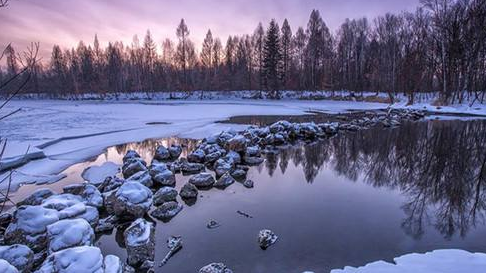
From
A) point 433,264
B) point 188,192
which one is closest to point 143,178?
point 188,192

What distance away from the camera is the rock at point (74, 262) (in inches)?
96.8

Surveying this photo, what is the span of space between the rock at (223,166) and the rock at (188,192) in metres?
1.29

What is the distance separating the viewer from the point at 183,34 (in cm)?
4625

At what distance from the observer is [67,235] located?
10.3ft

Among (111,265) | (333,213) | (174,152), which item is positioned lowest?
(333,213)

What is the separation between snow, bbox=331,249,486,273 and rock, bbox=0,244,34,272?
329 centimetres

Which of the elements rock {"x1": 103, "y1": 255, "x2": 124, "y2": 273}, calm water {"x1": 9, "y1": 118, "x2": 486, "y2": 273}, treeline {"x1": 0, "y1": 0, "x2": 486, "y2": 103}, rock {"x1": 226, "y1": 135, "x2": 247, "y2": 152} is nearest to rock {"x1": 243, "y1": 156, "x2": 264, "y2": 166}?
calm water {"x1": 9, "y1": 118, "x2": 486, "y2": 273}

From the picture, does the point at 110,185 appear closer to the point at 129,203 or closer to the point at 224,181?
the point at 129,203

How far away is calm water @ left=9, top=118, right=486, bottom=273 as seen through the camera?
3.39m

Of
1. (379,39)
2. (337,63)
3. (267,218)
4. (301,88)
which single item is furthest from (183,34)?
(267,218)

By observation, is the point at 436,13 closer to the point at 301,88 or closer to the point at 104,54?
the point at 301,88

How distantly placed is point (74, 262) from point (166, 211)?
2.06m

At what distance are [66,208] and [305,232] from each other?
3.52 meters

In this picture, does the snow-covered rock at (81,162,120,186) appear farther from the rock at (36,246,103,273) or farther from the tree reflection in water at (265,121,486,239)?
the tree reflection in water at (265,121,486,239)
